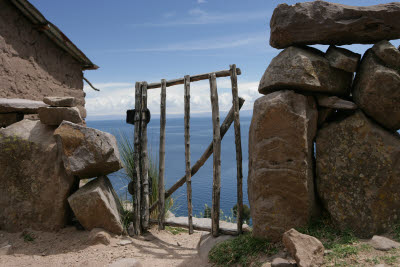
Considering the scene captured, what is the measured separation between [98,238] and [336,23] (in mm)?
4030

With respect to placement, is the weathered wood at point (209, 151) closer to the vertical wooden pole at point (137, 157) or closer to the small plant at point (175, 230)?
the vertical wooden pole at point (137, 157)

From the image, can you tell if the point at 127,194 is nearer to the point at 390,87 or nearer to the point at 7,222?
the point at 7,222

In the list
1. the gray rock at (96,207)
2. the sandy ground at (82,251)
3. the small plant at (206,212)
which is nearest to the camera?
the sandy ground at (82,251)

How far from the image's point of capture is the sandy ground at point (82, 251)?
429 cm

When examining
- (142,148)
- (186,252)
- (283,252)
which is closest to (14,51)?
(142,148)

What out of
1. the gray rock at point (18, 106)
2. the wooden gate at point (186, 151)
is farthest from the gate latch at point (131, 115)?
the gray rock at point (18, 106)

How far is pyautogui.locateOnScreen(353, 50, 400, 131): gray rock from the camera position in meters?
3.47

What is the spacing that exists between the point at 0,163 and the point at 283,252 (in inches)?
161

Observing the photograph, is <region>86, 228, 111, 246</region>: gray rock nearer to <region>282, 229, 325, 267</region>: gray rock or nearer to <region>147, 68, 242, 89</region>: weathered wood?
<region>147, 68, 242, 89</region>: weathered wood

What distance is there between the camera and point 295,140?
3.59m

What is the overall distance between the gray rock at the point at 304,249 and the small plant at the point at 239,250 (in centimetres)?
48

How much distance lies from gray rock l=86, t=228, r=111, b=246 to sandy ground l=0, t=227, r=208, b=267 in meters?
0.06

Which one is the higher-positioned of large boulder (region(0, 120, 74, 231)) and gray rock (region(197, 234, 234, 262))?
large boulder (region(0, 120, 74, 231))

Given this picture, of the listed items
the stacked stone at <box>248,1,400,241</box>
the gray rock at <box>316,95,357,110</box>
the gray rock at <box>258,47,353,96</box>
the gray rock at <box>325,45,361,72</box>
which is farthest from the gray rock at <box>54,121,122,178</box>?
the gray rock at <box>325,45,361,72</box>
